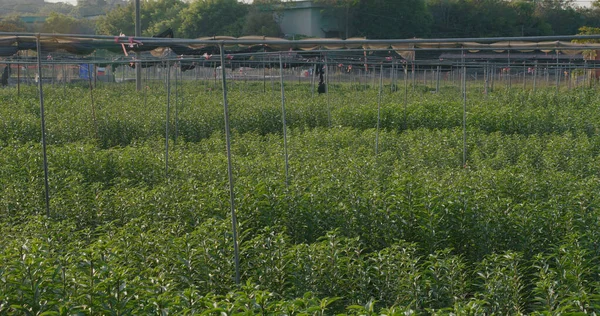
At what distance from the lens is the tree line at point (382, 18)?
68812 mm

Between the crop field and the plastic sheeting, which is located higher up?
the plastic sheeting

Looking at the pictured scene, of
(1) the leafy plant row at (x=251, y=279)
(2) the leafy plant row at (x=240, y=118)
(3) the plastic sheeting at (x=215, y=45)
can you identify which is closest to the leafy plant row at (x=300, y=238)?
(1) the leafy plant row at (x=251, y=279)

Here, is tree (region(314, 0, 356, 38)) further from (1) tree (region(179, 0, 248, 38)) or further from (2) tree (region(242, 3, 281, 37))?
(1) tree (region(179, 0, 248, 38))

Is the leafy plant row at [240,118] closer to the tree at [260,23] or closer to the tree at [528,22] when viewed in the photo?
the tree at [260,23]

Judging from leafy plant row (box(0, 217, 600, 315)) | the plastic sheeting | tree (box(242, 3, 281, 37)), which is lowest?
leafy plant row (box(0, 217, 600, 315))

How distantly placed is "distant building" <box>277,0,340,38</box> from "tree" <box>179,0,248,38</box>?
19.6 ft

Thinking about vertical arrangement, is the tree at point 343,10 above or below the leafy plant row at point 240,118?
above

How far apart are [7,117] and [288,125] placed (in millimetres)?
7139

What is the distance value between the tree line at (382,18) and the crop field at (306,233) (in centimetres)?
5632

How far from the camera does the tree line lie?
226 feet

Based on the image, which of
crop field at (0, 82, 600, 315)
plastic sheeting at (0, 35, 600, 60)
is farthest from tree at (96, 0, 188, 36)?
crop field at (0, 82, 600, 315)

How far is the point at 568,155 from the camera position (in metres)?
11.6

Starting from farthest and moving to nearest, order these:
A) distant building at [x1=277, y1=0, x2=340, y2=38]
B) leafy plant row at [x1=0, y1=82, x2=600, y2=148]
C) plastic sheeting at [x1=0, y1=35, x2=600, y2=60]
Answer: distant building at [x1=277, y1=0, x2=340, y2=38] < leafy plant row at [x1=0, y1=82, x2=600, y2=148] < plastic sheeting at [x1=0, y1=35, x2=600, y2=60]

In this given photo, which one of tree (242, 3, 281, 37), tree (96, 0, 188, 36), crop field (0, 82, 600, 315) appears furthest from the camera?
tree (96, 0, 188, 36)
